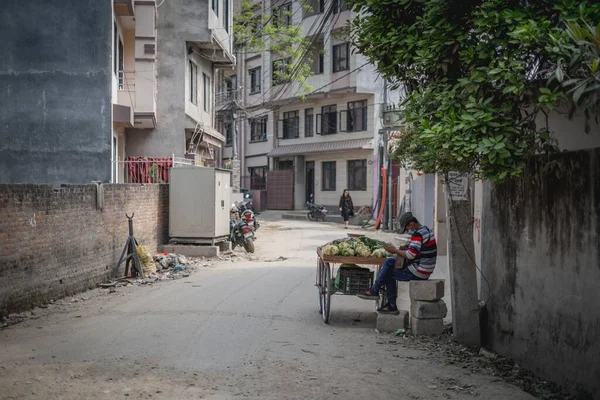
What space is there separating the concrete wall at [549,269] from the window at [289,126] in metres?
38.2

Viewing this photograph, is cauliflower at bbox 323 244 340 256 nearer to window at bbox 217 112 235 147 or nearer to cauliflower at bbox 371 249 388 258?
cauliflower at bbox 371 249 388 258

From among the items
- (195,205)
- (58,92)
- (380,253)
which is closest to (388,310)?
(380,253)

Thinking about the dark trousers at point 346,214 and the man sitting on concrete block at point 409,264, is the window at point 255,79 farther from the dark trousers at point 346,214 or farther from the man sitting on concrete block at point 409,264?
the man sitting on concrete block at point 409,264

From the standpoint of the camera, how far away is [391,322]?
998cm

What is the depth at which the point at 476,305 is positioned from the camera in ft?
29.7

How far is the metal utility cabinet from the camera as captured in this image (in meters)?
19.6

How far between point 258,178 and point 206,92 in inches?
784

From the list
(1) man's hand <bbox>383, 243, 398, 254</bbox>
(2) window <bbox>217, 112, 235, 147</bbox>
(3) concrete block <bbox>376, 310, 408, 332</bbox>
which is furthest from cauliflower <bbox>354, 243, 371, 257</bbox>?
(2) window <bbox>217, 112, 235, 147</bbox>

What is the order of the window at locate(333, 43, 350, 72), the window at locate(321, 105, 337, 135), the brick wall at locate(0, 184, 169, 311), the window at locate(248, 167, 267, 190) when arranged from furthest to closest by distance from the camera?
the window at locate(248, 167, 267, 190) < the window at locate(321, 105, 337, 135) < the window at locate(333, 43, 350, 72) < the brick wall at locate(0, 184, 169, 311)

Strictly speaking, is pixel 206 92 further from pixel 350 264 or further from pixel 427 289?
pixel 427 289

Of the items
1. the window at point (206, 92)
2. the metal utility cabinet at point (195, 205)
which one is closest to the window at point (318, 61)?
the window at point (206, 92)

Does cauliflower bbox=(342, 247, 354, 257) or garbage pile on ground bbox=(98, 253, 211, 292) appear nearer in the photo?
cauliflower bbox=(342, 247, 354, 257)

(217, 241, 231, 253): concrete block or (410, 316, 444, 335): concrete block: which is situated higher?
(217, 241, 231, 253): concrete block

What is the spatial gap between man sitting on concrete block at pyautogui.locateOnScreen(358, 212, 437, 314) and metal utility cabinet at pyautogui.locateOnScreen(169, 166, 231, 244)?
33.3ft
